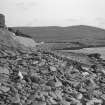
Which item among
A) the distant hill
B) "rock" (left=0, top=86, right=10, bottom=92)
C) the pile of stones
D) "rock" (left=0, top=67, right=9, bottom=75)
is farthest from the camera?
the distant hill

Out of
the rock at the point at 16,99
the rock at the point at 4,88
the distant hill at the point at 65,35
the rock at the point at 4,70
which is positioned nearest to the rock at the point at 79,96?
the rock at the point at 16,99

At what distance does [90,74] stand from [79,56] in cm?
231

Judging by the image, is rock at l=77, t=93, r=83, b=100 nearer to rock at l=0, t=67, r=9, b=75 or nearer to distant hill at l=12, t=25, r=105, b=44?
rock at l=0, t=67, r=9, b=75

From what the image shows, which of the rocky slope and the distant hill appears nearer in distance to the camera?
the rocky slope

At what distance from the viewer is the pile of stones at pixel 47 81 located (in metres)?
6.33

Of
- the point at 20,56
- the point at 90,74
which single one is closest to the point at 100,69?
the point at 90,74

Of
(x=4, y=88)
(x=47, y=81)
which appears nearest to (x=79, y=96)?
(x=47, y=81)

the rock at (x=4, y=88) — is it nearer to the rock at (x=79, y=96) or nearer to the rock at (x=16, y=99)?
the rock at (x=16, y=99)

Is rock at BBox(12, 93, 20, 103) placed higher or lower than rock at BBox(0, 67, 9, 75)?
lower

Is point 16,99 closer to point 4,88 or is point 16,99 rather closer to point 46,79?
point 4,88

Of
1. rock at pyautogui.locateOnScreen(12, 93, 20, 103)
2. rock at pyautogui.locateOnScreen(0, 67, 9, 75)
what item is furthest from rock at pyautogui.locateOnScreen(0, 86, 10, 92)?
rock at pyautogui.locateOnScreen(0, 67, 9, 75)

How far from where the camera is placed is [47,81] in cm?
726

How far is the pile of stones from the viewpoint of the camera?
6.33 m

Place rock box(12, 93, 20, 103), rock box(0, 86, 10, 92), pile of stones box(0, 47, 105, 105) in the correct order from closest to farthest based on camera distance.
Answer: rock box(12, 93, 20, 103) → rock box(0, 86, 10, 92) → pile of stones box(0, 47, 105, 105)
